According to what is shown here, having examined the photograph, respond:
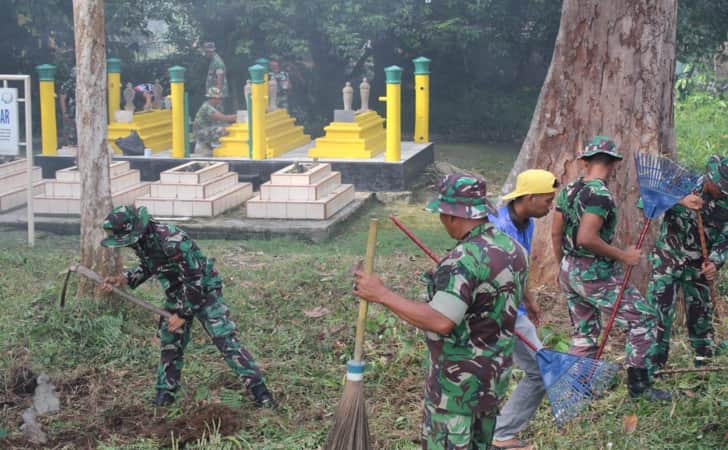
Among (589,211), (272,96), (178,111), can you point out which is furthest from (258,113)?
(589,211)

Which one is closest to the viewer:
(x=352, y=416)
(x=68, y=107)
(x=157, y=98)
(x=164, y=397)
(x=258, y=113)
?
(x=352, y=416)

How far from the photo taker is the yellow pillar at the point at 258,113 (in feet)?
47.0

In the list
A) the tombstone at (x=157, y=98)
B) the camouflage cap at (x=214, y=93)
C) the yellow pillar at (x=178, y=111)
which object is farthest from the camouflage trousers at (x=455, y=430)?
the tombstone at (x=157, y=98)

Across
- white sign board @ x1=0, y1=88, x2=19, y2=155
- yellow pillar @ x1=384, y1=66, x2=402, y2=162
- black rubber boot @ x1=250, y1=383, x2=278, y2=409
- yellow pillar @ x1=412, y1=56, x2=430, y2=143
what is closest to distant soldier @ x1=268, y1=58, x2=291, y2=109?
yellow pillar @ x1=412, y1=56, x2=430, y2=143

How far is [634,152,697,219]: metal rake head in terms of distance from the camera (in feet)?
18.3

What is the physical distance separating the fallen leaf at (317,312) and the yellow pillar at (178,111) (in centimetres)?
770

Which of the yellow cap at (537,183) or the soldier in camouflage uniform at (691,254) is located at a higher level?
the yellow cap at (537,183)

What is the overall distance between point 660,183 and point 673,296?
2.36 feet

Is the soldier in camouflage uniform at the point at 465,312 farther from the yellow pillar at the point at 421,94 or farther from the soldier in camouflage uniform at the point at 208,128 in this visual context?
the yellow pillar at the point at 421,94

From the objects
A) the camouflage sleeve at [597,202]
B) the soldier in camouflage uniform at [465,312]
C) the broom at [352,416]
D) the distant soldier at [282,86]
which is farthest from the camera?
the distant soldier at [282,86]

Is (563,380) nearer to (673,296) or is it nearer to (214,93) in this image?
(673,296)

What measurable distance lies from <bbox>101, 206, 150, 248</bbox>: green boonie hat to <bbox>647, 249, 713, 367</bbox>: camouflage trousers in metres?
3.07

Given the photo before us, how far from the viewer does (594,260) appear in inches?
206

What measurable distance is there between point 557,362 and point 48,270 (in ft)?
19.7
